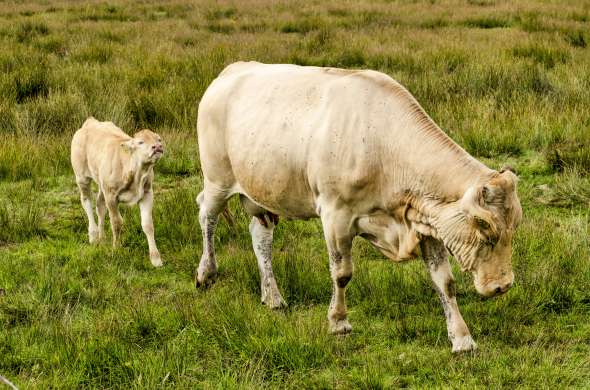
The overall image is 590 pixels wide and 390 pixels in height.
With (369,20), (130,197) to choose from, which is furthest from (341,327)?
(369,20)

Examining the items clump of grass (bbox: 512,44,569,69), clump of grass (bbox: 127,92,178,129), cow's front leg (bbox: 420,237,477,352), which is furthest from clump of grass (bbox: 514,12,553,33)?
cow's front leg (bbox: 420,237,477,352)

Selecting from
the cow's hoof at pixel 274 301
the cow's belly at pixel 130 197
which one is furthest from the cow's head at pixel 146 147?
the cow's hoof at pixel 274 301

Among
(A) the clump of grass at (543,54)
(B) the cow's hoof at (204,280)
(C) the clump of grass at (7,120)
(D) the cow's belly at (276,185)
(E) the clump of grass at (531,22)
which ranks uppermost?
(D) the cow's belly at (276,185)

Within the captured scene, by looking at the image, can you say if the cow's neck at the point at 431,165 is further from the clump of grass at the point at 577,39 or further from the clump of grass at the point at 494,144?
the clump of grass at the point at 577,39

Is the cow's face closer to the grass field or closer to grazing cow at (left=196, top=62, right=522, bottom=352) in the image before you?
grazing cow at (left=196, top=62, right=522, bottom=352)

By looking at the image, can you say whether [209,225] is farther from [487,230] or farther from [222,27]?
[222,27]

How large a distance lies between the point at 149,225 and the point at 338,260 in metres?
2.28

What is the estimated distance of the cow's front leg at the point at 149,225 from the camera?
6.53 m

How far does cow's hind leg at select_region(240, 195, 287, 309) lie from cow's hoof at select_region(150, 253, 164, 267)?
0.90 metres

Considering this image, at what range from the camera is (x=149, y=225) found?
22.1ft

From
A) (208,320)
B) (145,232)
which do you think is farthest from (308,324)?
(145,232)

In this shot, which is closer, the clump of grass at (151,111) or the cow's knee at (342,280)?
the cow's knee at (342,280)

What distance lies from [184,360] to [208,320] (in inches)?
17.7

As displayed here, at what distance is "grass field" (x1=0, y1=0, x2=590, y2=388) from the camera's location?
457cm
